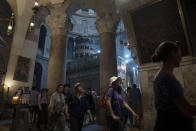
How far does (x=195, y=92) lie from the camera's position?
4.00 metres

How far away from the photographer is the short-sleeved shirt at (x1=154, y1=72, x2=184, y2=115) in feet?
4.43

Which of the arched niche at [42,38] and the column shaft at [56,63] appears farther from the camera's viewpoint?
the arched niche at [42,38]

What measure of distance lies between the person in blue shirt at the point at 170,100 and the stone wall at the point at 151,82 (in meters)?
3.08

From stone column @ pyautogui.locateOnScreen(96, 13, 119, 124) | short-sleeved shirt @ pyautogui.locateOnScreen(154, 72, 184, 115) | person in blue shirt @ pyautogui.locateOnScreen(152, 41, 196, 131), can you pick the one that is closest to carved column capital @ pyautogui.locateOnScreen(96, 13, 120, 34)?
stone column @ pyautogui.locateOnScreen(96, 13, 119, 124)

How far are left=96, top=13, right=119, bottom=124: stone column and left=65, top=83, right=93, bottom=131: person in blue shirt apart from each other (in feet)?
12.6

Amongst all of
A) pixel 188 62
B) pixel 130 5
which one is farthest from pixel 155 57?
pixel 130 5

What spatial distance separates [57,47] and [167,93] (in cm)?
738

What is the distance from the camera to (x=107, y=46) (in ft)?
25.4

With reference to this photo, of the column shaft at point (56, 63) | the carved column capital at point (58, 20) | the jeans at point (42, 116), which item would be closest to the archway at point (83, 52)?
the carved column capital at point (58, 20)

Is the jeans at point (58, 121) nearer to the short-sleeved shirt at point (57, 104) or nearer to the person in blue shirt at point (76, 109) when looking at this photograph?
the short-sleeved shirt at point (57, 104)

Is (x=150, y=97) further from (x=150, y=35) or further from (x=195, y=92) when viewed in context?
(x=150, y=35)

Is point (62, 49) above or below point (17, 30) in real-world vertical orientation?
below

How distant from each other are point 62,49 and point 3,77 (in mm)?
5444

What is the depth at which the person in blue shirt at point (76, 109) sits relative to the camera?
3180 millimetres
